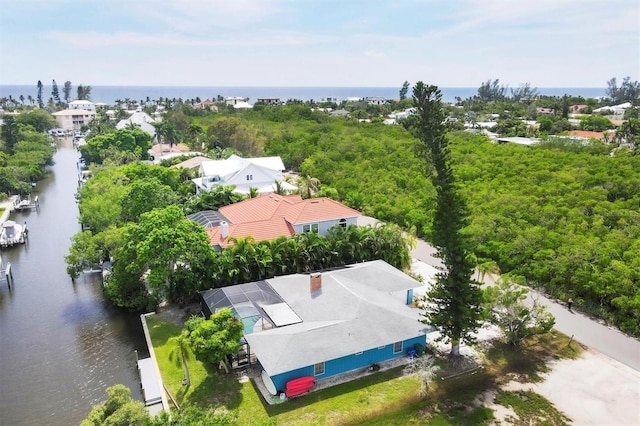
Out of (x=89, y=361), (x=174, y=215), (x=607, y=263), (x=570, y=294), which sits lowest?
(x=89, y=361)

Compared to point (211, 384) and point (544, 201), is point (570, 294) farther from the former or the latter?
point (211, 384)

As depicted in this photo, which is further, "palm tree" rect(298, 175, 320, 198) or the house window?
"palm tree" rect(298, 175, 320, 198)

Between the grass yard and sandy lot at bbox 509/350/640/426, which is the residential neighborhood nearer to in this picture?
the grass yard

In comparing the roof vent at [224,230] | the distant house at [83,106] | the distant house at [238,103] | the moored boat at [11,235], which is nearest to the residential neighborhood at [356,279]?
the roof vent at [224,230]

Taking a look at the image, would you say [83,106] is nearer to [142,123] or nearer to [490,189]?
[142,123]

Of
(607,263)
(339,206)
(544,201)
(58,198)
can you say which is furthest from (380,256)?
(58,198)

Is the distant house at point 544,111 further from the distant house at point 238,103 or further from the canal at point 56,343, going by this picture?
the canal at point 56,343

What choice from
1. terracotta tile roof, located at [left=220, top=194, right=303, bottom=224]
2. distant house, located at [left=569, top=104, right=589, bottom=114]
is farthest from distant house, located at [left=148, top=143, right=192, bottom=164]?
distant house, located at [left=569, top=104, right=589, bottom=114]
